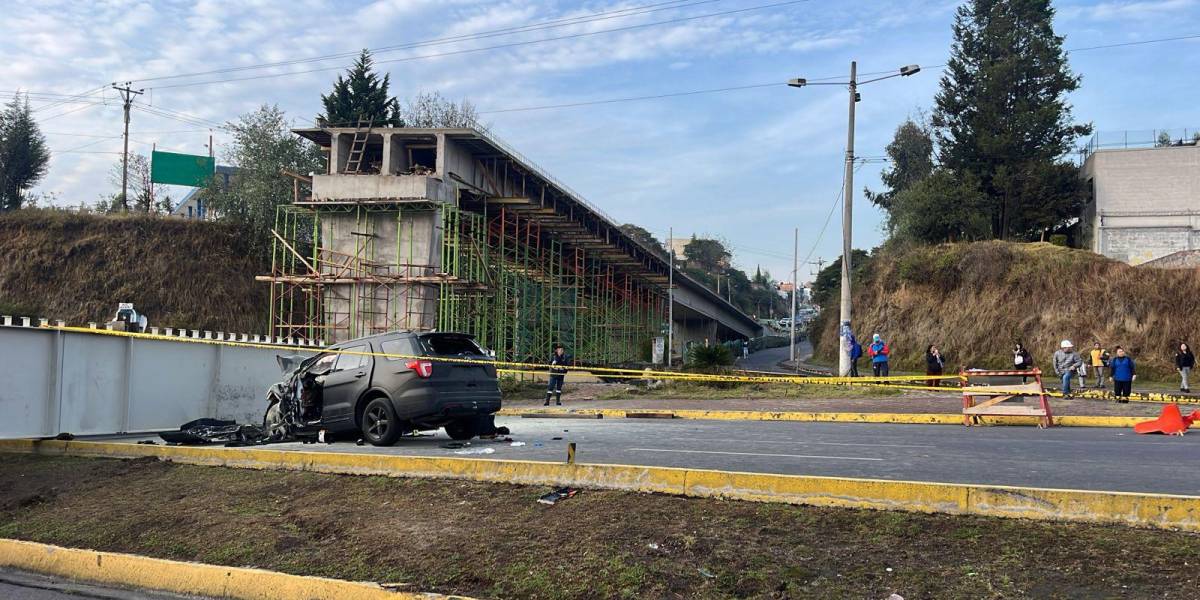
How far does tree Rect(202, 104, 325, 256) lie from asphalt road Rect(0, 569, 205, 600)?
44849 mm

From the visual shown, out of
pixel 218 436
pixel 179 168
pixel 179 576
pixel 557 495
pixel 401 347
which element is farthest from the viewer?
pixel 179 168

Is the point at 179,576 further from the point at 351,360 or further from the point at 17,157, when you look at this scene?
the point at 17,157

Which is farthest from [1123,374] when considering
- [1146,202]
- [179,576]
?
[1146,202]

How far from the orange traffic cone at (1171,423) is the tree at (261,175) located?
45347mm

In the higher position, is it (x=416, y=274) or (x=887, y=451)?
(x=416, y=274)

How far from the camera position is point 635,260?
186ft

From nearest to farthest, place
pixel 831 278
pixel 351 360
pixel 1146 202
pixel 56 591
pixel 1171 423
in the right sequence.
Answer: pixel 56 591 < pixel 351 360 < pixel 1171 423 < pixel 1146 202 < pixel 831 278

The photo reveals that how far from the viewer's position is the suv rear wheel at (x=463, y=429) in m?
13.0

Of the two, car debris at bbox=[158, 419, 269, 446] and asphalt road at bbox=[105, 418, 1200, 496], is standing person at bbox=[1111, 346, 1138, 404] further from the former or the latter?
car debris at bbox=[158, 419, 269, 446]

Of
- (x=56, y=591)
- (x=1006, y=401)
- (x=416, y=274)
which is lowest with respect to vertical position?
(x=56, y=591)

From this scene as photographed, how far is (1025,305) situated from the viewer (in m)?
38.8

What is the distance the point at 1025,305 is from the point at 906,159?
34.1 m

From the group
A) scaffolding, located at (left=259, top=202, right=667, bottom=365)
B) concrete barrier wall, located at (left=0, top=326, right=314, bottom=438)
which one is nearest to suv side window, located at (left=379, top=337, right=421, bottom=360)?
concrete barrier wall, located at (left=0, top=326, right=314, bottom=438)

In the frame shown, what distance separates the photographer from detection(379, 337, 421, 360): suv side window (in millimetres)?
11875
